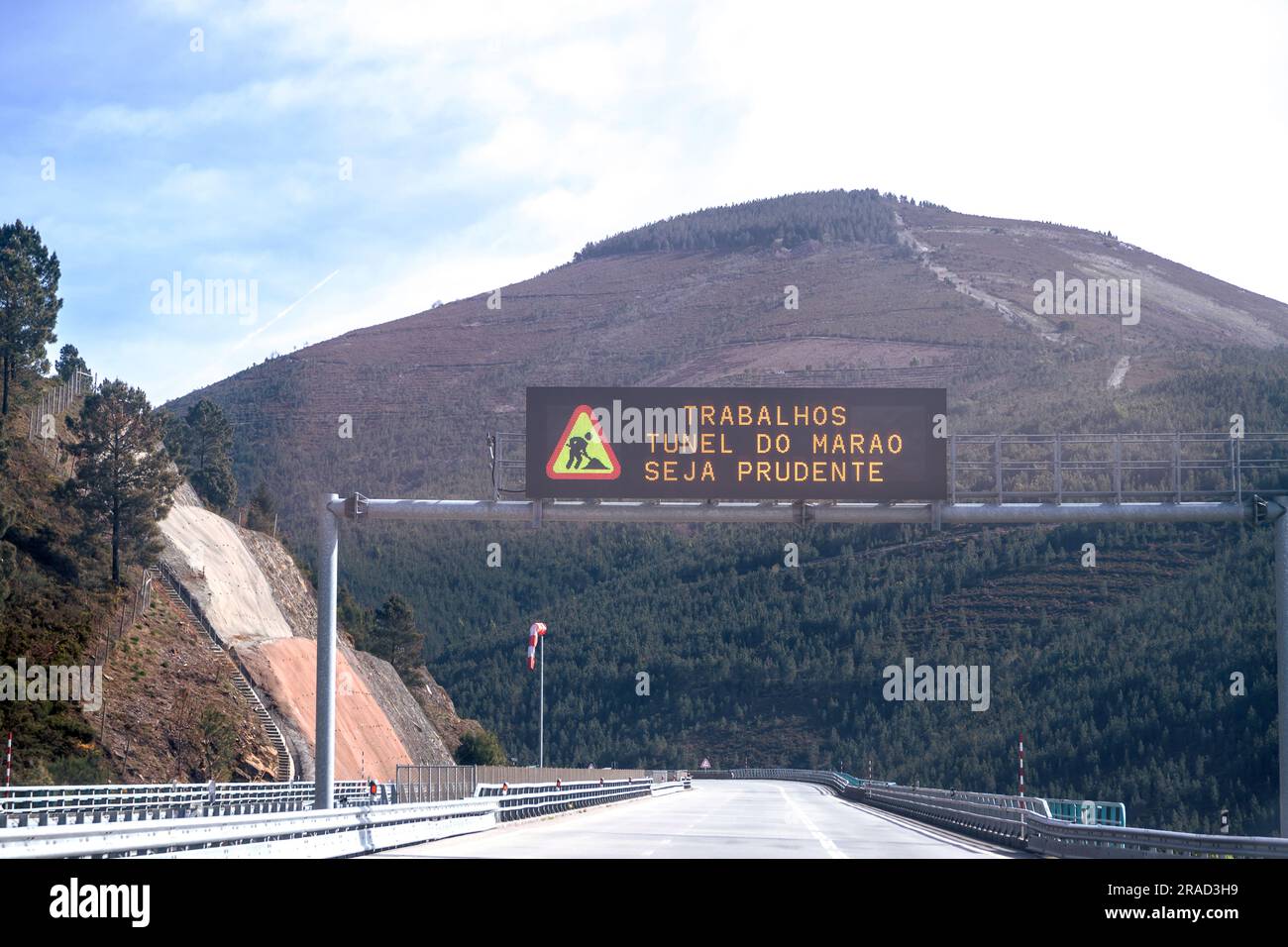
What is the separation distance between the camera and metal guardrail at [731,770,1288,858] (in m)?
18.4

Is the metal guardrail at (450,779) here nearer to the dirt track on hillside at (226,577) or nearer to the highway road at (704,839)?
the highway road at (704,839)

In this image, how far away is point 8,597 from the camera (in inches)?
2126

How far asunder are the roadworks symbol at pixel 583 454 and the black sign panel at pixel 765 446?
19mm

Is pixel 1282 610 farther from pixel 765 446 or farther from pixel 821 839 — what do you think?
pixel 765 446

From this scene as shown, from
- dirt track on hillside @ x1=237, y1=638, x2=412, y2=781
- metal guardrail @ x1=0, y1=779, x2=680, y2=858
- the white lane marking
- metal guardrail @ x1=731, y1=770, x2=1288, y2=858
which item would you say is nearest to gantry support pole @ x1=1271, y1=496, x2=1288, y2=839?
metal guardrail @ x1=731, y1=770, x2=1288, y2=858

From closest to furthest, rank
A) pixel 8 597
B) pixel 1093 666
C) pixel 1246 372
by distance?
1. pixel 8 597
2. pixel 1093 666
3. pixel 1246 372

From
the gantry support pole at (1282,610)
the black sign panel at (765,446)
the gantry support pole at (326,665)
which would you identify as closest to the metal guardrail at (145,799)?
the gantry support pole at (326,665)

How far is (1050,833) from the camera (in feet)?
85.0

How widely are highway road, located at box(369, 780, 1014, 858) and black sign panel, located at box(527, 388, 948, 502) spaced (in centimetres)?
649

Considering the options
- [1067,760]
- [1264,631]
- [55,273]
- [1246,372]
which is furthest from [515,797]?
[1246,372]

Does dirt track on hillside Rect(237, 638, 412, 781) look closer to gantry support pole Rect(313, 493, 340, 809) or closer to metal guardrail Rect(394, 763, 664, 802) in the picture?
metal guardrail Rect(394, 763, 664, 802)

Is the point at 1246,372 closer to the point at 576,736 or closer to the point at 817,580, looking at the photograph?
the point at 817,580

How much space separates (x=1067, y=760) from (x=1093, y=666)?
61.4 ft

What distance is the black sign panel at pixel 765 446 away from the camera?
28.3 meters
